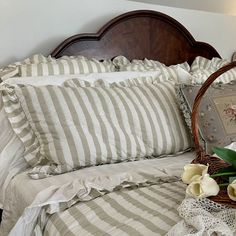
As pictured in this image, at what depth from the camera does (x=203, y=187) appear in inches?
32.8

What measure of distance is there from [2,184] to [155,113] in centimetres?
73

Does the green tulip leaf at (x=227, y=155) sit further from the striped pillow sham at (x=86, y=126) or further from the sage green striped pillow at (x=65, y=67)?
the sage green striped pillow at (x=65, y=67)

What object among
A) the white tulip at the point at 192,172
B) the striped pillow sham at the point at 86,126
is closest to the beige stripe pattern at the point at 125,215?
the white tulip at the point at 192,172

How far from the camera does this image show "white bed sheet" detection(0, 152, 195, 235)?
118 cm

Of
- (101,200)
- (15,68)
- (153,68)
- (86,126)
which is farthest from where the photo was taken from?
(153,68)

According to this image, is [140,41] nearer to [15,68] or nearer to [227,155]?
[15,68]

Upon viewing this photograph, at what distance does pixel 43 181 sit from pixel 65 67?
25.1 inches

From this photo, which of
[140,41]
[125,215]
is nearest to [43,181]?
[125,215]

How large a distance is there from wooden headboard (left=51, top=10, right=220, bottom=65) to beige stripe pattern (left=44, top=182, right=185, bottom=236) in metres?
1.07

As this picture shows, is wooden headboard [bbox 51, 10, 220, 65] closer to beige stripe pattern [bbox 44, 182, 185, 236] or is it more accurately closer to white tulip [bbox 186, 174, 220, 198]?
beige stripe pattern [bbox 44, 182, 185, 236]

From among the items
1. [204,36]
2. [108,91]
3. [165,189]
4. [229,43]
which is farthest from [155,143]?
[229,43]

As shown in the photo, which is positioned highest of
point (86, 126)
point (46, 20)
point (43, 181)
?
point (46, 20)

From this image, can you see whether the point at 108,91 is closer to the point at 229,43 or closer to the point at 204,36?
the point at 204,36

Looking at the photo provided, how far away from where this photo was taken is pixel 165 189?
3.62ft
